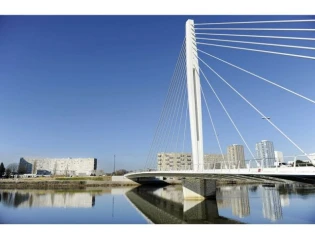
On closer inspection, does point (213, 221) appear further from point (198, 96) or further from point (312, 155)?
point (198, 96)

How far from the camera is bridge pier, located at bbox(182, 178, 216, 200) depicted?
2116cm

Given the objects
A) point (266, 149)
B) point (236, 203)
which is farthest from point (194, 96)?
point (266, 149)

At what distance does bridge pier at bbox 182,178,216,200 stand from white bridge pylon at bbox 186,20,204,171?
143 inches

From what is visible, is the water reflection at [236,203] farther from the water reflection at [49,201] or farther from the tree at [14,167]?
the tree at [14,167]

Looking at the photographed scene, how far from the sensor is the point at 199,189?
21.3 m

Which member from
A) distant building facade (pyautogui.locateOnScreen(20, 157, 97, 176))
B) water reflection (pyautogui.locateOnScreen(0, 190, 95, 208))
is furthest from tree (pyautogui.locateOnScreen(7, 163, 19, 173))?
water reflection (pyautogui.locateOnScreen(0, 190, 95, 208))

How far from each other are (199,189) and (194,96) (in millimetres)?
7572

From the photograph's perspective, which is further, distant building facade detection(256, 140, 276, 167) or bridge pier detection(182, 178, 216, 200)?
distant building facade detection(256, 140, 276, 167)

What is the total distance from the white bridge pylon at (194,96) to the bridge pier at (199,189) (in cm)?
364

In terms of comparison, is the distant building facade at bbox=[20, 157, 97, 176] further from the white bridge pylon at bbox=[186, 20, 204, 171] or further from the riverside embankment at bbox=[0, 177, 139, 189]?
the white bridge pylon at bbox=[186, 20, 204, 171]

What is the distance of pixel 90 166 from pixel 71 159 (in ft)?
30.0

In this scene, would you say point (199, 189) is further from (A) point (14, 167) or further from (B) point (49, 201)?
(A) point (14, 167)
